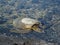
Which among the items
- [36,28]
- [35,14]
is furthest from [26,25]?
[35,14]

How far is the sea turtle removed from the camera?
338 inches

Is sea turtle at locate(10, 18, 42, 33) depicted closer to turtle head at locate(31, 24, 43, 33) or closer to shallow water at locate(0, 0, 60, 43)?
turtle head at locate(31, 24, 43, 33)

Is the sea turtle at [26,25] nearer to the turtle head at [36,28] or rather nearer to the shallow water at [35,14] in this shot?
the turtle head at [36,28]

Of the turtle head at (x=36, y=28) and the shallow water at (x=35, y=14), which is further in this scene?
the turtle head at (x=36, y=28)

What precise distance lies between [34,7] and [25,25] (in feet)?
6.82

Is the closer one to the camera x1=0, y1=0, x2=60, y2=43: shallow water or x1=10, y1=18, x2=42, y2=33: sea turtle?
x1=0, y1=0, x2=60, y2=43: shallow water

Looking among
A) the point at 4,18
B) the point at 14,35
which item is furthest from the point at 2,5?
the point at 14,35

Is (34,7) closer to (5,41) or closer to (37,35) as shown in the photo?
(37,35)

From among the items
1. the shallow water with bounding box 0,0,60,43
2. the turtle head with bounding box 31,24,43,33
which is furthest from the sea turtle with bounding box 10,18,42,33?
the shallow water with bounding box 0,0,60,43

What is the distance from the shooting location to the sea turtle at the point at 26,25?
28.2 ft

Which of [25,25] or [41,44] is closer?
[41,44]

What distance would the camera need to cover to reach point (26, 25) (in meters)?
8.77

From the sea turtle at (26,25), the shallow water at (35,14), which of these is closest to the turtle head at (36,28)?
the sea turtle at (26,25)

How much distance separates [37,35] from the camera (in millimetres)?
8211
